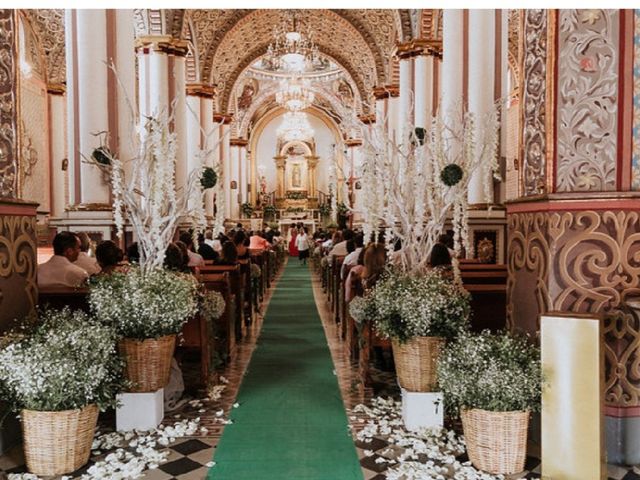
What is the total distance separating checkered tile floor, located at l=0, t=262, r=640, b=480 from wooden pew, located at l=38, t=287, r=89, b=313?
3.08 feet

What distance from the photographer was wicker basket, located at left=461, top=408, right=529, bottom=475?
3.22 m

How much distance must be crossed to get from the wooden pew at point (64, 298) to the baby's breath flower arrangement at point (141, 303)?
1.64 feet

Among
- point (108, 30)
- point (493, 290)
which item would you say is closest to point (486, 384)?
point (493, 290)

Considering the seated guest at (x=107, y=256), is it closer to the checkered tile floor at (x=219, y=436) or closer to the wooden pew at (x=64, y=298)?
the wooden pew at (x=64, y=298)

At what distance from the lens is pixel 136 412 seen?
4.02 m

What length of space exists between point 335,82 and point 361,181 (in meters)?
23.8

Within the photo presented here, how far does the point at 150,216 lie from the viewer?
4434mm

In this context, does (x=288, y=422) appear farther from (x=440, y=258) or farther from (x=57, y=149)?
(x=57, y=149)

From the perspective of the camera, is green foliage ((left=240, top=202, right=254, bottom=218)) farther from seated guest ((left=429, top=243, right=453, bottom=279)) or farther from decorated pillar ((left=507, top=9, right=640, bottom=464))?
decorated pillar ((left=507, top=9, right=640, bottom=464))

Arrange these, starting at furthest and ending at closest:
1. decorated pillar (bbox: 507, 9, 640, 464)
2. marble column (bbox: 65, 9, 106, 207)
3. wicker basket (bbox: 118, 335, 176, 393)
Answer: marble column (bbox: 65, 9, 106, 207), wicker basket (bbox: 118, 335, 176, 393), decorated pillar (bbox: 507, 9, 640, 464)

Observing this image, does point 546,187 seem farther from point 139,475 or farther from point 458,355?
point 139,475

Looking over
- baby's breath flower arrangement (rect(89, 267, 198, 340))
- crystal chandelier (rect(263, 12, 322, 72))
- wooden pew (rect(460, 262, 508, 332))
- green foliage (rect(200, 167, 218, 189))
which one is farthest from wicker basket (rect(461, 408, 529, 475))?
crystal chandelier (rect(263, 12, 322, 72))

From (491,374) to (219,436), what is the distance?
188cm

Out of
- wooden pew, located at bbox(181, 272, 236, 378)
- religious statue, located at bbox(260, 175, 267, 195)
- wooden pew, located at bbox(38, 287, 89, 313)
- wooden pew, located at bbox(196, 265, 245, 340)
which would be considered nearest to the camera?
wooden pew, located at bbox(38, 287, 89, 313)
